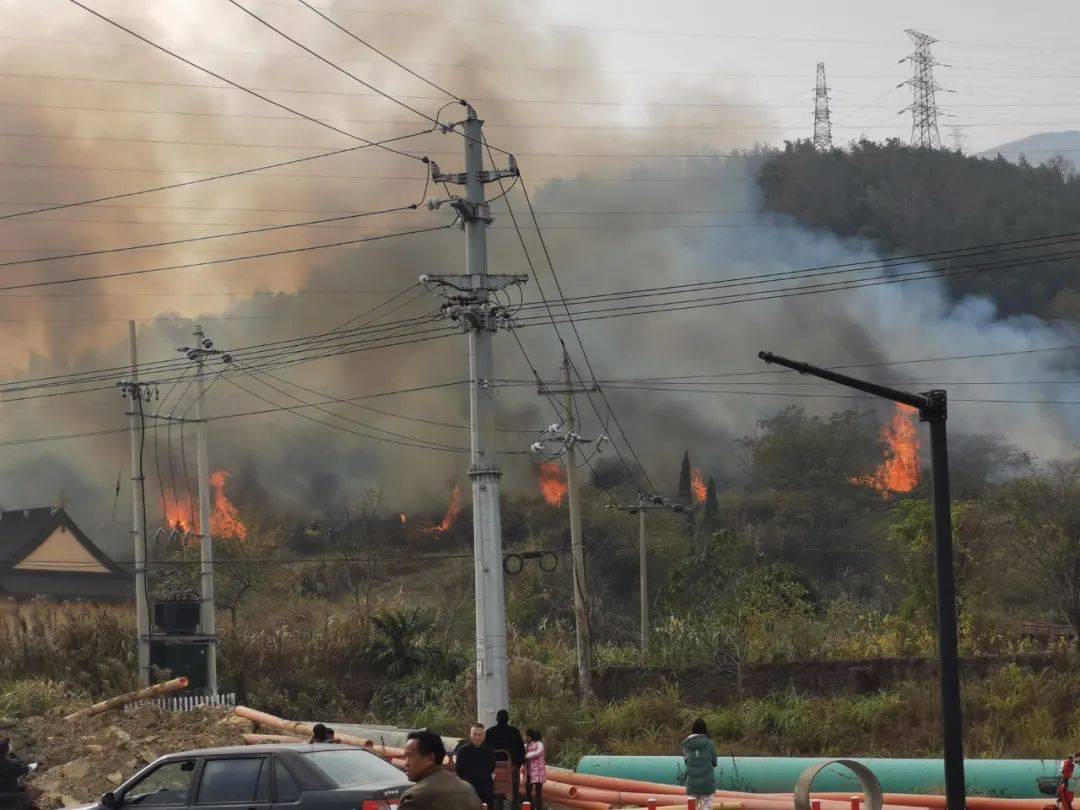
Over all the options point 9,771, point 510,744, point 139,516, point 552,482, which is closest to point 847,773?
point 510,744

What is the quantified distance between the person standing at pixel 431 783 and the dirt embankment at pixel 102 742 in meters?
19.0

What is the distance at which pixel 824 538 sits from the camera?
93500 millimetres

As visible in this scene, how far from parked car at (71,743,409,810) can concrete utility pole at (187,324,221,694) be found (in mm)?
26069

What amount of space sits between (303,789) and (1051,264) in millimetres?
123618

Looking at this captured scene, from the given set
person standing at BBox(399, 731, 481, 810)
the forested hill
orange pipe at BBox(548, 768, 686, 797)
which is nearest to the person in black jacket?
orange pipe at BBox(548, 768, 686, 797)

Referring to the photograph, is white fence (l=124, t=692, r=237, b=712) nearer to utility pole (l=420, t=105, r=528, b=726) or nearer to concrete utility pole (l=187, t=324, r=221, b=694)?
concrete utility pole (l=187, t=324, r=221, b=694)

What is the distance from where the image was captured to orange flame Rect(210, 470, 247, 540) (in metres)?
77.9

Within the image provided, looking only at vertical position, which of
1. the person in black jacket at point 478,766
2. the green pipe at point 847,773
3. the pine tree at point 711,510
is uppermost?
the pine tree at point 711,510

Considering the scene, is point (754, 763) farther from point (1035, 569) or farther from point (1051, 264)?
point (1051, 264)

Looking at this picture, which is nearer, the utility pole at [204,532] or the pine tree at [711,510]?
the utility pole at [204,532]

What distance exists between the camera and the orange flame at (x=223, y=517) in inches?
3066

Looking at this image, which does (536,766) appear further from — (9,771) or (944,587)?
(944,587)

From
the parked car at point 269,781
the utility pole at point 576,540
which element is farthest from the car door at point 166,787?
the utility pole at point 576,540

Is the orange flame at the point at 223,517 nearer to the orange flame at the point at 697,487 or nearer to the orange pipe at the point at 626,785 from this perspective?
the orange flame at the point at 697,487
